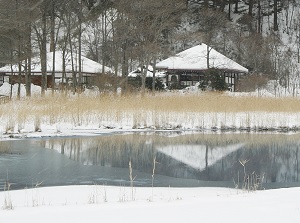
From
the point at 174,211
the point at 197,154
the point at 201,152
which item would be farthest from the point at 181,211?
the point at 201,152

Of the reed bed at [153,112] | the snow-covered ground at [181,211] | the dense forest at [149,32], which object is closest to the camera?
the snow-covered ground at [181,211]

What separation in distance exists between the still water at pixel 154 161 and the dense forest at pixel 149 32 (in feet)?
28.0

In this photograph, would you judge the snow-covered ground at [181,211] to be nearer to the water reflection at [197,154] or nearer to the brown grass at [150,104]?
the water reflection at [197,154]

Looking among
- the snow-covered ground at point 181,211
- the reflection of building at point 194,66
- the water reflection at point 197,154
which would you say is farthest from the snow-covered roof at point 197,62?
the snow-covered ground at point 181,211

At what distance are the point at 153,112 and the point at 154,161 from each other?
11.7 meters

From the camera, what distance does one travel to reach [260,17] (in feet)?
184

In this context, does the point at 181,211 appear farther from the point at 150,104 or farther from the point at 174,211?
the point at 150,104

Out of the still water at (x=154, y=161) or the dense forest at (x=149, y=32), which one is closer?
the still water at (x=154, y=161)

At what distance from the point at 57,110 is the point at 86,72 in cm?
2225

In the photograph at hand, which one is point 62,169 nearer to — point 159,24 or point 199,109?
point 199,109

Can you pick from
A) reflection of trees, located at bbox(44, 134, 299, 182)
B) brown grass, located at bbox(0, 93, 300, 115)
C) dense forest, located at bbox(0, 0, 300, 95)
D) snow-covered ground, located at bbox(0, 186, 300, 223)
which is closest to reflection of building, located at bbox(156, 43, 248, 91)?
dense forest, located at bbox(0, 0, 300, 95)

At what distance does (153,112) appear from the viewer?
64.8 ft

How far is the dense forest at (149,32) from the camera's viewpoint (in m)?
28.1

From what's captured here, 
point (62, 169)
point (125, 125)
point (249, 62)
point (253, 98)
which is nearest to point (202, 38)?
point (249, 62)
